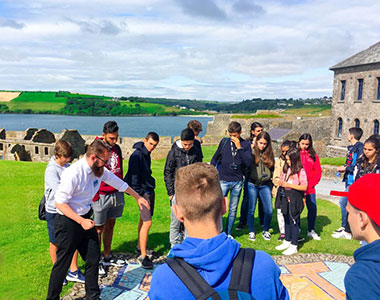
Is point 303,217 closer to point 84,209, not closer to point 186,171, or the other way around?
point 84,209

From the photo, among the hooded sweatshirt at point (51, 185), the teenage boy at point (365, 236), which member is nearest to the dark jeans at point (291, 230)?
the hooded sweatshirt at point (51, 185)

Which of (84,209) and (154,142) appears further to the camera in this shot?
(154,142)

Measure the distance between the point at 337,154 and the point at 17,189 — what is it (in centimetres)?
2891

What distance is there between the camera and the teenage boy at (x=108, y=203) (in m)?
5.05

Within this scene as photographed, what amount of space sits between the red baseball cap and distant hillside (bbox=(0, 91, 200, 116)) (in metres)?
164

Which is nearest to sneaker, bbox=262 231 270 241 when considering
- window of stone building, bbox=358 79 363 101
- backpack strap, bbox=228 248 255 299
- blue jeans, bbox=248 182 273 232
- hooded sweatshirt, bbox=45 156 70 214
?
blue jeans, bbox=248 182 273 232

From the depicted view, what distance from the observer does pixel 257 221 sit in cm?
822

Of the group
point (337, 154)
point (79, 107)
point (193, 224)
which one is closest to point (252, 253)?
point (193, 224)

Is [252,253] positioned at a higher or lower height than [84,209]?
higher

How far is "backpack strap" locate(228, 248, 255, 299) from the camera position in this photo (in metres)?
1.65

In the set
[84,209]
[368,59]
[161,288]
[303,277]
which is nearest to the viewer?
[161,288]

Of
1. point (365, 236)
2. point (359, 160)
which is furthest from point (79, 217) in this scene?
point (359, 160)

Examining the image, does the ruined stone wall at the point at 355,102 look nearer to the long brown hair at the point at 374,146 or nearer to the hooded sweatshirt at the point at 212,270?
the long brown hair at the point at 374,146

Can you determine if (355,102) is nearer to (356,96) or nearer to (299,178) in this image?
(356,96)
